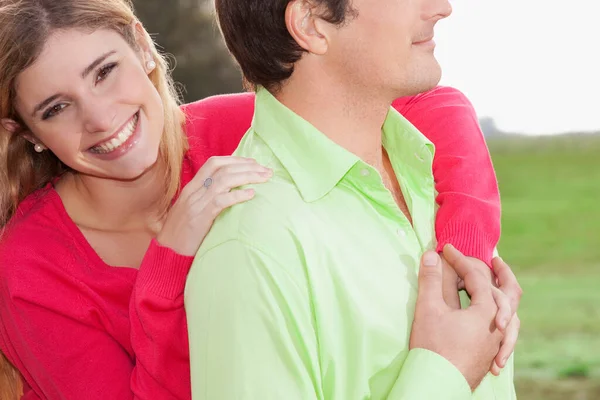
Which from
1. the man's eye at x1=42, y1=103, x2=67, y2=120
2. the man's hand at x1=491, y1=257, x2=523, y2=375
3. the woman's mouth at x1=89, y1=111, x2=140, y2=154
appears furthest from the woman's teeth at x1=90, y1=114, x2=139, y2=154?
the man's hand at x1=491, y1=257, x2=523, y2=375

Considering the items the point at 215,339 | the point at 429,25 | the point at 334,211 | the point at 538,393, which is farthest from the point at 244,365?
the point at 538,393

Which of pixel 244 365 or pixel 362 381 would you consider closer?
pixel 244 365

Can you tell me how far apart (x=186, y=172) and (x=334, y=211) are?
817 mm

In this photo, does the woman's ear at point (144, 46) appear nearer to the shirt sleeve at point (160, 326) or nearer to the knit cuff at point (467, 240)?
the shirt sleeve at point (160, 326)

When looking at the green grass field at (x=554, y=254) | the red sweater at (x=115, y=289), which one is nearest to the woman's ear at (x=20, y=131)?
the red sweater at (x=115, y=289)

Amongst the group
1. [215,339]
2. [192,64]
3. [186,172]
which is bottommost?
[192,64]

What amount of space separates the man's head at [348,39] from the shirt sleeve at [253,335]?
37 centimetres

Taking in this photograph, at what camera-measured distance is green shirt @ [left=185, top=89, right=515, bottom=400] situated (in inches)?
51.2

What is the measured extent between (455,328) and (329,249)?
0.76 ft

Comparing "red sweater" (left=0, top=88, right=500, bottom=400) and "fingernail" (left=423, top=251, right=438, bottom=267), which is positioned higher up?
"fingernail" (left=423, top=251, right=438, bottom=267)

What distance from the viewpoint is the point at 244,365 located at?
1.29 meters

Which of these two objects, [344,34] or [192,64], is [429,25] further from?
[192,64]

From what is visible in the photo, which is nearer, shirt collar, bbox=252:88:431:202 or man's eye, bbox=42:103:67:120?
shirt collar, bbox=252:88:431:202

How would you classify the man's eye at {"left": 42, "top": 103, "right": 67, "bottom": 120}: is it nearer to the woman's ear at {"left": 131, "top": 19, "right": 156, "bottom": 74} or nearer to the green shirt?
the woman's ear at {"left": 131, "top": 19, "right": 156, "bottom": 74}
